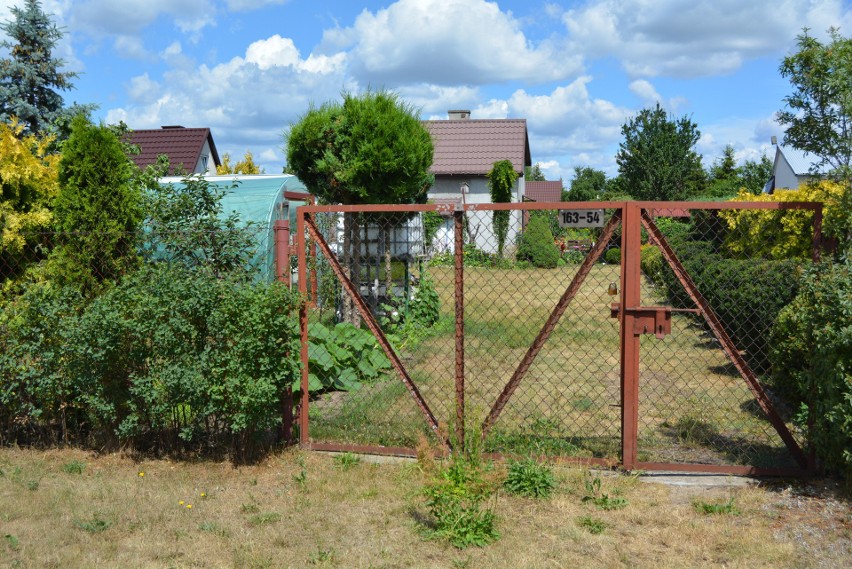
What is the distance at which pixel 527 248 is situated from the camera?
2472cm

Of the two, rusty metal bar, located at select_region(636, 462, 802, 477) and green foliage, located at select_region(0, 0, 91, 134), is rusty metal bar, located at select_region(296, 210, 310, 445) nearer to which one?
rusty metal bar, located at select_region(636, 462, 802, 477)

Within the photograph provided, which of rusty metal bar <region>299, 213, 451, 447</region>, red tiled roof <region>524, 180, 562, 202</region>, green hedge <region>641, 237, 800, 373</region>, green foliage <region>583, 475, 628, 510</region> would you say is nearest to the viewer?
green foliage <region>583, 475, 628, 510</region>

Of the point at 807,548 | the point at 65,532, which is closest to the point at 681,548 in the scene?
the point at 807,548

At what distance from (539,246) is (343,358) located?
17.5 metres

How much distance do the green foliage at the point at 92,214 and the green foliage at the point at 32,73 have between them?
17.1 metres

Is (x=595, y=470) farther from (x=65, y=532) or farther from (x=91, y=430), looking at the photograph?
(x=91, y=430)

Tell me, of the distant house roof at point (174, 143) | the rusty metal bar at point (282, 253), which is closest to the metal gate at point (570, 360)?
the rusty metal bar at point (282, 253)

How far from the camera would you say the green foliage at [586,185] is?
66.2 m

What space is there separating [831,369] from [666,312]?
1.02 metres

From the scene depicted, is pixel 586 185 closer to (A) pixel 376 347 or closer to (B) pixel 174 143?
(B) pixel 174 143

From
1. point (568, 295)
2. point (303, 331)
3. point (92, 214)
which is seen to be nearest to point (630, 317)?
point (568, 295)

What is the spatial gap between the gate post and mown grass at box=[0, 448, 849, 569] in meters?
0.34

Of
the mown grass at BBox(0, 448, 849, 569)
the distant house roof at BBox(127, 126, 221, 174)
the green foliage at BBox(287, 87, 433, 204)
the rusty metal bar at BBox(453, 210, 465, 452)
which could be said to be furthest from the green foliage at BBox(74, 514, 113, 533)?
the distant house roof at BBox(127, 126, 221, 174)

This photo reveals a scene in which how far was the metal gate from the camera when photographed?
16.4 feet
